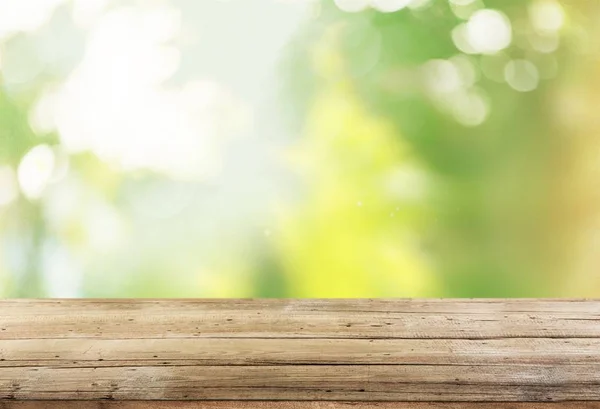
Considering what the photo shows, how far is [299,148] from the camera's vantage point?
1784 mm

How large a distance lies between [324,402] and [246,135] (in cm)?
86

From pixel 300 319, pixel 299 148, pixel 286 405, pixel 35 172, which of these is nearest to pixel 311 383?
pixel 286 405

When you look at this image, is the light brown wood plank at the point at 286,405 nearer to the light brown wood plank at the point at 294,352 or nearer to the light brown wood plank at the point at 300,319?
the light brown wood plank at the point at 294,352

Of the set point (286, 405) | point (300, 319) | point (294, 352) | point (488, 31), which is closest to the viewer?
point (286, 405)

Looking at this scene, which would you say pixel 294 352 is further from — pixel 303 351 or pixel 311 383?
pixel 311 383

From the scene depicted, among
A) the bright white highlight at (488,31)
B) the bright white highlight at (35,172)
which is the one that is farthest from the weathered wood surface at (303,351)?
the bright white highlight at (488,31)

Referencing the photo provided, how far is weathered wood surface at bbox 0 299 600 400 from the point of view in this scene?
1.16m

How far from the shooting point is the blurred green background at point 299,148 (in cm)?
176

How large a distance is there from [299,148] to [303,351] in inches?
25.1

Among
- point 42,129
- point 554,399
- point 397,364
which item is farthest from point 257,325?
point 42,129

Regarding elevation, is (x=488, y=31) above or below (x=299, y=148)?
above

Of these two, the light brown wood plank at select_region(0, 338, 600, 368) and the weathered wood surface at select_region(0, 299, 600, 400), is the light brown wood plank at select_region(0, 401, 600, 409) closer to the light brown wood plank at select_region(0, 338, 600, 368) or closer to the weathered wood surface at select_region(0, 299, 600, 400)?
the weathered wood surface at select_region(0, 299, 600, 400)

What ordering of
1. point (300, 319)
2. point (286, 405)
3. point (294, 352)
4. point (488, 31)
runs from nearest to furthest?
point (286, 405), point (294, 352), point (300, 319), point (488, 31)

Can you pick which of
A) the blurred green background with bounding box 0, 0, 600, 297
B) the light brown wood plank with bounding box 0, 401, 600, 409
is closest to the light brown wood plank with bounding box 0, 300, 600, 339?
the blurred green background with bounding box 0, 0, 600, 297
